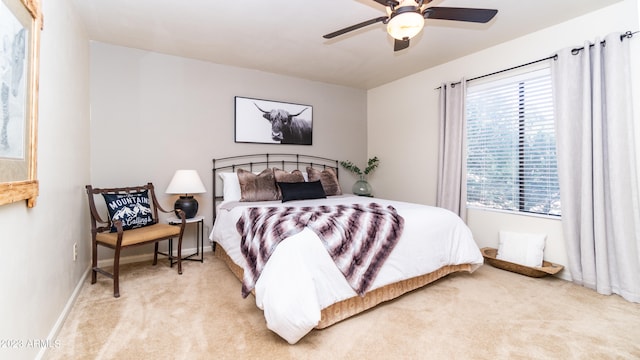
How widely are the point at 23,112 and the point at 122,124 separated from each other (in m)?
2.17

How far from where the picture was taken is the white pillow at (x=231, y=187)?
3639mm

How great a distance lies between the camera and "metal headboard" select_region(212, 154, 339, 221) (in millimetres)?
3916

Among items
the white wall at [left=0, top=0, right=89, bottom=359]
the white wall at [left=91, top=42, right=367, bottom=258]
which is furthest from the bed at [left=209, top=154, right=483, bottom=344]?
the white wall at [left=0, top=0, right=89, bottom=359]

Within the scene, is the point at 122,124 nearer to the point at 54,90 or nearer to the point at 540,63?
the point at 54,90

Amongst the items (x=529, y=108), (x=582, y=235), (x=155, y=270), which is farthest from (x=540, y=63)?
(x=155, y=270)

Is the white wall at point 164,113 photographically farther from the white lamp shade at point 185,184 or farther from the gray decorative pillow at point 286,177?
the gray decorative pillow at point 286,177

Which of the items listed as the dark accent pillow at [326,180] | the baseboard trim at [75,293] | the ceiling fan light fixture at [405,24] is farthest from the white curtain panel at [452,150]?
the baseboard trim at [75,293]

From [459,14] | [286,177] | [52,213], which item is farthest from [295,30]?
[52,213]

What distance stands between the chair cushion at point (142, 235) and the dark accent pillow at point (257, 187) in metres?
0.86

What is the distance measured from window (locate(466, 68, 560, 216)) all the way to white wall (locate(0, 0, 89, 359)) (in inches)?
161

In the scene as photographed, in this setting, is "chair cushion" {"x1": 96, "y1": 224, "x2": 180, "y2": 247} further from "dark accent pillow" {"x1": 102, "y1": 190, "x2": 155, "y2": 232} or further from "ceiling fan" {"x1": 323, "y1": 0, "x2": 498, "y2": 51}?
"ceiling fan" {"x1": 323, "y1": 0, "x2": 498, "y2": 51}

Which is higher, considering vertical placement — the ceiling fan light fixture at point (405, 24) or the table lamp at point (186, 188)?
the ceiling fan light fixture at point (405, 24)

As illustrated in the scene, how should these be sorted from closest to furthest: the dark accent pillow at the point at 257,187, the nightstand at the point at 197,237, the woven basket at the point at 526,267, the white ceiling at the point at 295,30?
the white ceiling at the point at 295,30, the woven basket at the point at 526,267, the nightstand at the point at 197,237, the dark accent pillow at the point at 257,187

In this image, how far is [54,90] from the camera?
192cm
